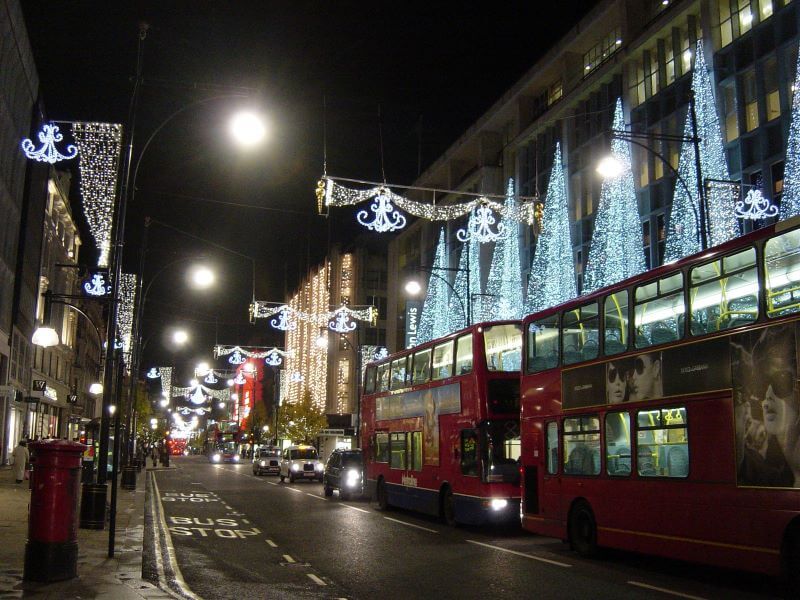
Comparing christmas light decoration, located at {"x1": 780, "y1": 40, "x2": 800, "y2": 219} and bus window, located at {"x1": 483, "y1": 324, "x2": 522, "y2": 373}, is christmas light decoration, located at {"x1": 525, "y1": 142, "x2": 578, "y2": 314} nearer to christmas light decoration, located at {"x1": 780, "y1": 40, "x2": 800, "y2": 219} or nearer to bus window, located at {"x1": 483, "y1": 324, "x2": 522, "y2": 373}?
christmas light decoration, located at {"x1": 780, "y1": 40, "x2": 800, "y2": 219}

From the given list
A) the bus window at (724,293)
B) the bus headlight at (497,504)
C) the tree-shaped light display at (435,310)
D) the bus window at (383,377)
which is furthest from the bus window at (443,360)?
the tree-shaped light display at (435,310)

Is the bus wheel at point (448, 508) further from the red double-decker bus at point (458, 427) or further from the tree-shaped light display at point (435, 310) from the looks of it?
the tree-shaped light display at point (435, 310)

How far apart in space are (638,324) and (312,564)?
6.47 meters

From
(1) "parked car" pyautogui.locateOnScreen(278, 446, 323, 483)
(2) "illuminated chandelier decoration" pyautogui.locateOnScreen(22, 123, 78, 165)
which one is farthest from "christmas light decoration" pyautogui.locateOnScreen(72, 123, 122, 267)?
(1) "parked car" pyautogui.locateOnScreen(278, 446, 323, 483)

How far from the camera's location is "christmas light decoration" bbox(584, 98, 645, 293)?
34250 mm

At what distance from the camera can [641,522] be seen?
12.9 m

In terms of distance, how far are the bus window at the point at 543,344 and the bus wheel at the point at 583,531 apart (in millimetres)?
2654

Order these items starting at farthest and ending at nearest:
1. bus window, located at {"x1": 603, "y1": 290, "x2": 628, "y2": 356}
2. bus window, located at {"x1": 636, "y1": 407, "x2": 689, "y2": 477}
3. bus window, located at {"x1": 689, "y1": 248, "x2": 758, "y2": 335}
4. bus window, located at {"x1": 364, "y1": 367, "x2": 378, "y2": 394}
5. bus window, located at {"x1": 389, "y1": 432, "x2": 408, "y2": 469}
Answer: bus window, located at {"x1": 364, "y1": 367, "x2": 378, "y2": 394}
bus window, located at {"x1": 389, "y1": 432, "x2": 408, "y2": 469}
bus window, located at {"x1": 603, "y1": 290, "x2": 628, "y2": 356}
bus window, located at {"x1": 636, "y1": 407, "x2": 689, "y2": 477}
bus window, located at {"x1": 689, "y1": 248, "x2": 758, "y2": 335}

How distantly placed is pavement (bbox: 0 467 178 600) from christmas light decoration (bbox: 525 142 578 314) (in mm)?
24659

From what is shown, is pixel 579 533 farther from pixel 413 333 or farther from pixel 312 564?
pixel 413 333

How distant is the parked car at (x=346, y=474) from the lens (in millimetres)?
30281

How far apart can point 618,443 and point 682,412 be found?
183 cm

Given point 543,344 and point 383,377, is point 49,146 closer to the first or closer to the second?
point 543,344

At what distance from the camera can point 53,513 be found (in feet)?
34.6
